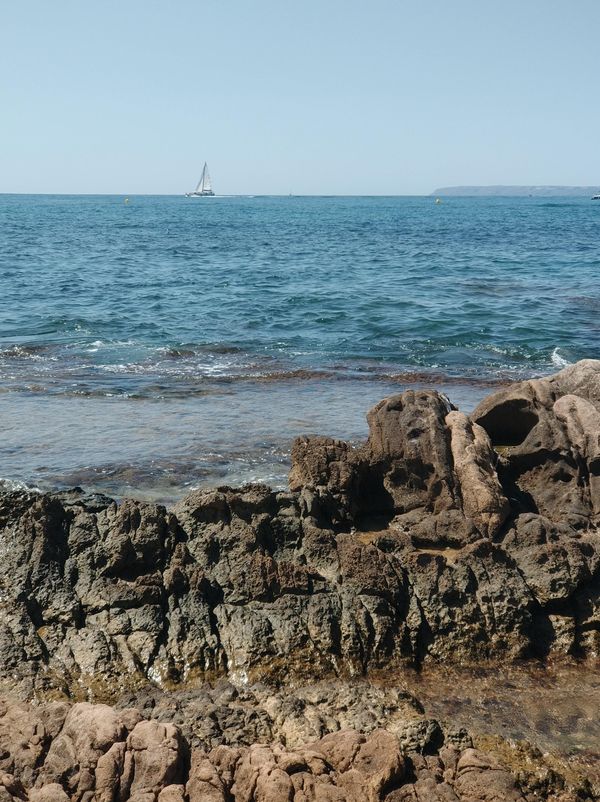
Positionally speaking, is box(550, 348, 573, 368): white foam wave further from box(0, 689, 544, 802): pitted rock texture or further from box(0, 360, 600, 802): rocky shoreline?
box(0, 689, 544, 802): pitted rock texture

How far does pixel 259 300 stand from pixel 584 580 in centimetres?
2321

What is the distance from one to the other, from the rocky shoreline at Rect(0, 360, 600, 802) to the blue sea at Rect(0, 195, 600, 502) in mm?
2930

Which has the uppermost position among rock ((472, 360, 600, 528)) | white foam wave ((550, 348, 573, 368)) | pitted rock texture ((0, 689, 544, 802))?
rock ((472, 360, 600, 528))

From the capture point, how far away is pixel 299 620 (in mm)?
7828

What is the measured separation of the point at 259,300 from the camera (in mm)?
30781

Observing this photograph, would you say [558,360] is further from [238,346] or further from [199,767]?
[199,767]

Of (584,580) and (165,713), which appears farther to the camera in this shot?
(584,580)

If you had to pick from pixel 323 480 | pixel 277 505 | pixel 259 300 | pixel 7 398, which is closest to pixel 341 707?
pixel 277 505

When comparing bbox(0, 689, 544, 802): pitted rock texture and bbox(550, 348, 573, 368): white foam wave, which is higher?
bbox(550, 348, 573, 368): white foam wave

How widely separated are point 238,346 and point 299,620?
15.3 meters

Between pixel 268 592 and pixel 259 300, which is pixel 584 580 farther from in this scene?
pixel 259 300

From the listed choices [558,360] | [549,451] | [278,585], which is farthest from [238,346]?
[278,585]

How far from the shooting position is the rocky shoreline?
5910mm

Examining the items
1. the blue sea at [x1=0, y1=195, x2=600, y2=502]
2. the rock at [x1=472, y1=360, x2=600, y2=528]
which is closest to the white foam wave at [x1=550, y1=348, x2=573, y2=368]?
the blue sea at [x1=0, y1=195, x2=600, y2=502]
